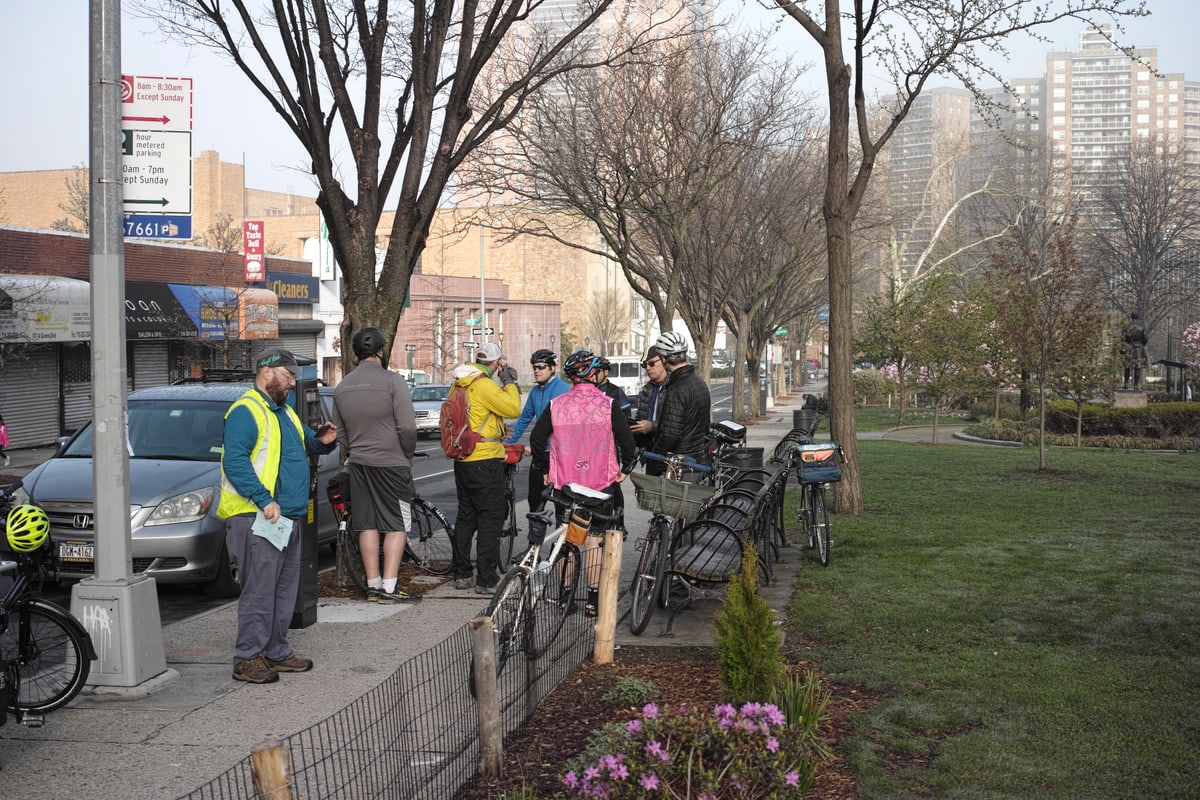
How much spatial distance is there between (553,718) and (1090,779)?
2.40 metres

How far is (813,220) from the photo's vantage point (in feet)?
123

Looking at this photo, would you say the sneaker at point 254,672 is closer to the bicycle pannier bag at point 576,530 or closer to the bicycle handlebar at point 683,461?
the bicycle pannier bag at point 576,530

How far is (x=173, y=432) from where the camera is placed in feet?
35.1

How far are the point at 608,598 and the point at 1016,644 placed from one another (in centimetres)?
246

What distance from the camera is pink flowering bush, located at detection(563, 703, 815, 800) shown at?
12.9ft

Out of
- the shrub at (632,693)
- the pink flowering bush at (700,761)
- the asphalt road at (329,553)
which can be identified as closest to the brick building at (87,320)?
the asphalt road at (329,553)

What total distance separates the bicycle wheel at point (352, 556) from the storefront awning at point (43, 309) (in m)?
18.6

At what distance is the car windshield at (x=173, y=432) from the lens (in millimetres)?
10484

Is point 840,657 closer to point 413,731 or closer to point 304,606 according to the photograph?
point 413,731

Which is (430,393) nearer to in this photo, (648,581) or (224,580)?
(224,580)

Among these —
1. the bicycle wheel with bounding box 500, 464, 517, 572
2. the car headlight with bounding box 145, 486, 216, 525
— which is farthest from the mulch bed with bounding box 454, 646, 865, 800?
the car headlight with bounding box 145, 486, 216, 525

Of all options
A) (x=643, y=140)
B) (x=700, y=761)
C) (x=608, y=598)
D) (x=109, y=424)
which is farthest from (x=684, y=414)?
(x=643, y=140)

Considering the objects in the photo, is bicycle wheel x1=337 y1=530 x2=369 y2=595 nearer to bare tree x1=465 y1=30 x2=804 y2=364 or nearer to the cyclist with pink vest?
the cyclist with pink vest

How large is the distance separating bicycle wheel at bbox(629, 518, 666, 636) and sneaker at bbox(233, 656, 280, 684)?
2.22m
